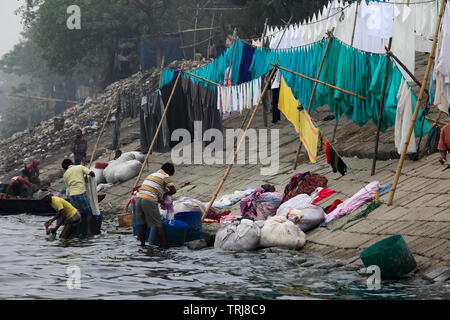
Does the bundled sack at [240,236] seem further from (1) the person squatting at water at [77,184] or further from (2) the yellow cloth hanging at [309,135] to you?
(1) the person squatting at water at [77,184]

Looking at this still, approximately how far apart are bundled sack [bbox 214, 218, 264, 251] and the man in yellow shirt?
8.96 ft

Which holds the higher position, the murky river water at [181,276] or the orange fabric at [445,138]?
the orange fabric at [445,138]

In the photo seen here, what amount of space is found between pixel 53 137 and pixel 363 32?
61.6ft

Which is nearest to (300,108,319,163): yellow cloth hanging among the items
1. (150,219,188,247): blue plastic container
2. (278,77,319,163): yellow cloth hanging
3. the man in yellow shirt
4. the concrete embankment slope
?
(278,77,319,163): yellow cloth hanging

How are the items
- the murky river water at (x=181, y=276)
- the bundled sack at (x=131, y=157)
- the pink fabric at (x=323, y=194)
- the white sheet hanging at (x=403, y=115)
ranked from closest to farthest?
the murky river water at (x=181, y=276) < the white sheet hanging at (x=403, y=115) < the pink fabric at (x=323, y=194) < the bundled sack at (x=131, y=157)

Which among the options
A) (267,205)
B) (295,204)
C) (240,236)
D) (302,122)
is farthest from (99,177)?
(240,236)

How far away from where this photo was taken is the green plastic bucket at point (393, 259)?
712 cm

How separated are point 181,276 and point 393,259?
2383 millimetres

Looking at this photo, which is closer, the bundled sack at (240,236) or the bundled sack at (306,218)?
the bundled sack at (240,236)

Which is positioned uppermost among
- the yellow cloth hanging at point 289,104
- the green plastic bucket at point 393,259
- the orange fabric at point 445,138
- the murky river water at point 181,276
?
the yellow cloth hanging at point 289,104

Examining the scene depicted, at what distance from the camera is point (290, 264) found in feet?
27.6

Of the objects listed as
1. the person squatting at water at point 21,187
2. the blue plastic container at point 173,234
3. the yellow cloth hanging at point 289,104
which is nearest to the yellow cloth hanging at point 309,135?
the yellow cloth hanging at point 289,104

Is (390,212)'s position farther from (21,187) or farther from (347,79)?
(21,187)

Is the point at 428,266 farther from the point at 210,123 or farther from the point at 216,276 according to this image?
the point at 210,123
